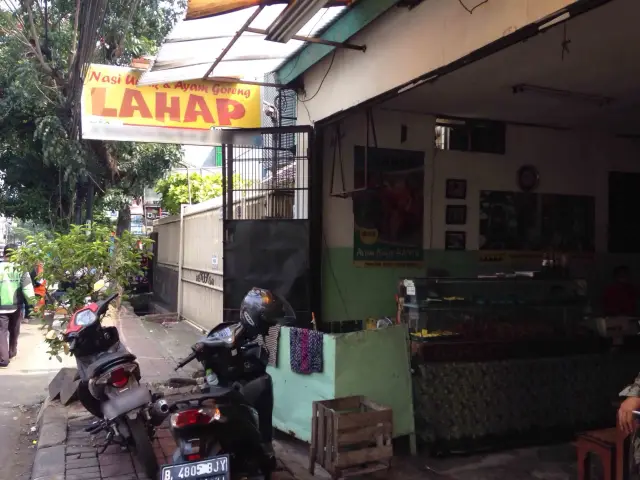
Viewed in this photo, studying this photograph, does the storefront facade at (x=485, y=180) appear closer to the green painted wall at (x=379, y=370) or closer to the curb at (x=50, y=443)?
the green painted wall at (x=379, y=370)

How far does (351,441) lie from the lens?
12.9ft

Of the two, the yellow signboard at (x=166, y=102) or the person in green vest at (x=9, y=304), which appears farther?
Result: the person in green vest at (x=9, y=304)

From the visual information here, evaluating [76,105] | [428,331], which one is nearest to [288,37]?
[428,331]

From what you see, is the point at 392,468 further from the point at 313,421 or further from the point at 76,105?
the point at 76,105

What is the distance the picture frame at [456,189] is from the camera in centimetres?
704

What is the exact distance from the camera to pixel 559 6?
307cm

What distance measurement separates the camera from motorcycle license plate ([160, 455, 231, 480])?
117 inches

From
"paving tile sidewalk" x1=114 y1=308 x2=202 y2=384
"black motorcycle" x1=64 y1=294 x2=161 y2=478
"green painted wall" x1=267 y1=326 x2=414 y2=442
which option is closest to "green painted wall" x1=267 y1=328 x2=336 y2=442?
"green painted wall" x1=267 y1=326 x2=414 y2=442

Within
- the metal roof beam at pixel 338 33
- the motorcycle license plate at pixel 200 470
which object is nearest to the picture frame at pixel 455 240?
the metal roof beam at pixel 338 33

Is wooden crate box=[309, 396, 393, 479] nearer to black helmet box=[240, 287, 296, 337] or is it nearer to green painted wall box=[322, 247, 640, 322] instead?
black helmet box=[240, 287, 296, 337]

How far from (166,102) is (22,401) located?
3.78 metres

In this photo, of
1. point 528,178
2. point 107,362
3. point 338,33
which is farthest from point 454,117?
point 107,362

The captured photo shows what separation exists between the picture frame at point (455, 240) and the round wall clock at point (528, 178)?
107 centimetres

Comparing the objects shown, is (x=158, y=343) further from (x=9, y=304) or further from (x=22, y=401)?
(x=22, y=401)
